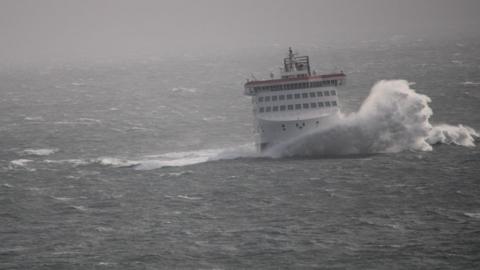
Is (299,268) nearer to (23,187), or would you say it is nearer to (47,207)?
(47,207)

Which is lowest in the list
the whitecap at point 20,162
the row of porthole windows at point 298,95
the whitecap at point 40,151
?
the whitecap at point 20,162

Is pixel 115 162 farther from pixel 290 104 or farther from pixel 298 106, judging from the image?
pixel 298 106

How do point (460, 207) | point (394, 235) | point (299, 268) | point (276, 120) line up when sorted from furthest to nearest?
point (276, 120) < point (460, 207) < point (394, 235) < point (299, 268)

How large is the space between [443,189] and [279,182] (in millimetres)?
14507

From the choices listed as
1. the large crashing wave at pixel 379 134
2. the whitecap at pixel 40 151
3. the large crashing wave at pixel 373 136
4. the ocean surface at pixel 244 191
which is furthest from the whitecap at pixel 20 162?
the large crashing wave at pixel 379 134

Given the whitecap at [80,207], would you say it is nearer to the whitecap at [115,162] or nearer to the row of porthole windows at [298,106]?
the whitecap at [115,162]

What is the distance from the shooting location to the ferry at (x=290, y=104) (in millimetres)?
79188

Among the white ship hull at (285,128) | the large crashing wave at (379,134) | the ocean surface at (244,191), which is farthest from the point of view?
the white ship hull at (285,128)

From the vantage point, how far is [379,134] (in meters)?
78.7

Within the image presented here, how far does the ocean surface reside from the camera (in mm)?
50688

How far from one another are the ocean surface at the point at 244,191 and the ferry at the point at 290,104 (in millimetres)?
1563

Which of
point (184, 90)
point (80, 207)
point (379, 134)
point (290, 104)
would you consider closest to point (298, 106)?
point (290, 104)

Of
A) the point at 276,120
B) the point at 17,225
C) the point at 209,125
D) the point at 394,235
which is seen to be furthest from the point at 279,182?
the point at 209,125

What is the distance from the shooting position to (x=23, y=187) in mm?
72125
